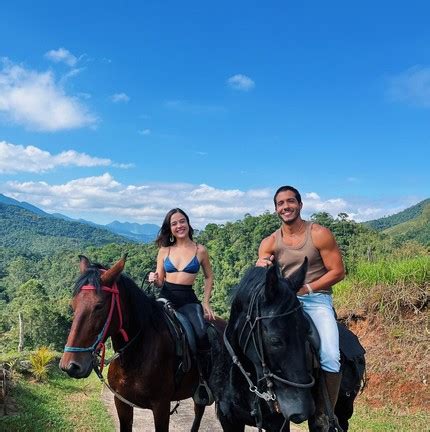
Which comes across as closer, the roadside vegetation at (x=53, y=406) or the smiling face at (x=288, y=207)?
the smiling face at (x=288, y=207)

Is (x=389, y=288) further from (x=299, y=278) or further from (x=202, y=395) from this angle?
(x=299, y=278)

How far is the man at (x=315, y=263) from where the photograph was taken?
3453mm

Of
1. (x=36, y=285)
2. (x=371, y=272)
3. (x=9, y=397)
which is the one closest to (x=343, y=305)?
(x=371, y=272)

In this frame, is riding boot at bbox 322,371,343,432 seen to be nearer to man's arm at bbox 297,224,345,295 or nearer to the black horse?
the black horse

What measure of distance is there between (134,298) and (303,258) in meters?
1.59

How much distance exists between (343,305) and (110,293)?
27.4ft

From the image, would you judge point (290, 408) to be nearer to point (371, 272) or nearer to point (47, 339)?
point (371, 272)

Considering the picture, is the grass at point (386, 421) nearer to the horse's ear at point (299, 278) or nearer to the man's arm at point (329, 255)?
the man's arm at point (329, 255)

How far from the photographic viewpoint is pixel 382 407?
816cm

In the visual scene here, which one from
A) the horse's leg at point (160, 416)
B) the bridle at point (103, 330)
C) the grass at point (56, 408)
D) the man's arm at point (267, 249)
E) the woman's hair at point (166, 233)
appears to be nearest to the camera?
the bridle at point (103, 330)

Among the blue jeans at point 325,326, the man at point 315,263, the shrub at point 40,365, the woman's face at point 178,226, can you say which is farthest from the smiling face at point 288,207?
the shrub at point 40,365

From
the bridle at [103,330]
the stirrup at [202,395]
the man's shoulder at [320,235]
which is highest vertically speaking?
the man's shoulder at [320,235]

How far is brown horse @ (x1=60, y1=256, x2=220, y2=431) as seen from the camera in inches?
130

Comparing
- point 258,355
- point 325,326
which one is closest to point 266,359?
point 258,355
